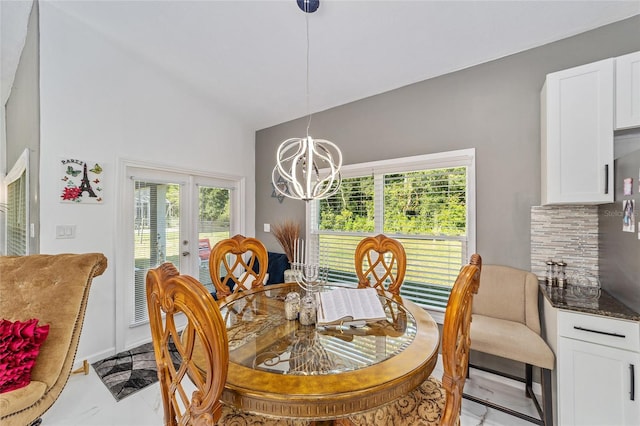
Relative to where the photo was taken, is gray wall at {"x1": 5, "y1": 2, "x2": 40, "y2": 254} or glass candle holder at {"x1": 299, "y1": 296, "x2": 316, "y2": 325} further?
gray wall at {"x1": 5, "y1": 2, "x2": 40, "y2": 254}

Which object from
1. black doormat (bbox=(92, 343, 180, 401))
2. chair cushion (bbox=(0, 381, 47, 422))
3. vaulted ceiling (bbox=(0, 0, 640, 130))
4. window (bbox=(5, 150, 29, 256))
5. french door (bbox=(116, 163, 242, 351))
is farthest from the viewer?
french door (bbox=(116, 163, 242, 351))

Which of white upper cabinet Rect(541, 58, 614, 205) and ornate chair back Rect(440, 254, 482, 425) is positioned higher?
white upper cabinet Rect(541, 58, 614, 205)

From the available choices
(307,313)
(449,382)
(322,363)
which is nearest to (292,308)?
(307,313)

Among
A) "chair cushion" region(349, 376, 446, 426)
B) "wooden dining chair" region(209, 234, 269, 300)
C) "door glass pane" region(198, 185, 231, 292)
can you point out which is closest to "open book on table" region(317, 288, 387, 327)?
"chair cushion" region(349, 376, 446, 426)

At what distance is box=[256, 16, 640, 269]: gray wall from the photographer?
2068 millimetres

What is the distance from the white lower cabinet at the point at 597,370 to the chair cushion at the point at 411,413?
3.16 ft

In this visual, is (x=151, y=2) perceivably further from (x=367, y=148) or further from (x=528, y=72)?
(x=528, y=72)

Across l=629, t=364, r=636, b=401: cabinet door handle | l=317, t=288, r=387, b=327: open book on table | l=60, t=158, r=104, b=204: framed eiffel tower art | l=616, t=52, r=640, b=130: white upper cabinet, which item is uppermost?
l=616, t=52, r=640, b=130: white upper cabinet

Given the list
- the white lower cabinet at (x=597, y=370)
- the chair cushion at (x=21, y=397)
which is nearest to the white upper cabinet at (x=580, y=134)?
the white lower cabinet at (x=597, y=370)

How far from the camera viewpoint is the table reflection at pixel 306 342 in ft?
3.37

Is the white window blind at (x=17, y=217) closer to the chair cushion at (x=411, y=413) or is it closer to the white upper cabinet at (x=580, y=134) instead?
the chair cushion at (x=411, y=413)

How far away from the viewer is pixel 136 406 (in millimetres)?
1973

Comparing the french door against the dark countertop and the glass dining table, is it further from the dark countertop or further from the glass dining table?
the dark countertop

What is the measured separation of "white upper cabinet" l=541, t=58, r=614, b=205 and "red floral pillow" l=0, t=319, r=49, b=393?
3.24 metres
